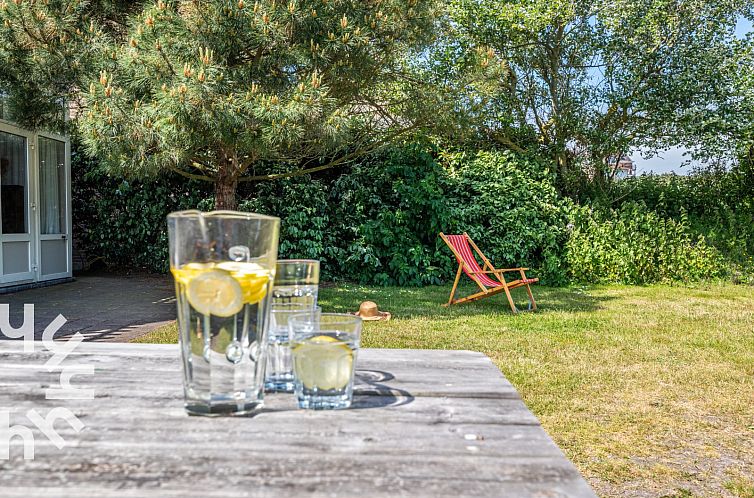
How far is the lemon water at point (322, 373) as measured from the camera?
98cm

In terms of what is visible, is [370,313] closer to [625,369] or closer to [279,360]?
[625,369]

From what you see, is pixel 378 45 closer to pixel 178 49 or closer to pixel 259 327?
pixel 178 49

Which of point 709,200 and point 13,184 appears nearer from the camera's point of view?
point 13,184

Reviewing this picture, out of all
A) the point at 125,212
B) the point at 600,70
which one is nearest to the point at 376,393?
the point at 125,212

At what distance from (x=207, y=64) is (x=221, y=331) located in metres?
4.37

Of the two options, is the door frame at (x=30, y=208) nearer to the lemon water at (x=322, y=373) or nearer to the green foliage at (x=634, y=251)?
the green foliage at (x=634, y=251)

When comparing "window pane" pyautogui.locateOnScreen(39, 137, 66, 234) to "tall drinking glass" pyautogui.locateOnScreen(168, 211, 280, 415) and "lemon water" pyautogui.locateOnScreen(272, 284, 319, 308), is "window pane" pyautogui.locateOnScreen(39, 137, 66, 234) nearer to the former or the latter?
"lemon water" pyautogui.locateOnScreen(272, 284, 319, 308)

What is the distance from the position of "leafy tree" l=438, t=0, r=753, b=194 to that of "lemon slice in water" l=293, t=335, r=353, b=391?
8083 millimetres

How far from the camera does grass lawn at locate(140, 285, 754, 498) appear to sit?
2.60m

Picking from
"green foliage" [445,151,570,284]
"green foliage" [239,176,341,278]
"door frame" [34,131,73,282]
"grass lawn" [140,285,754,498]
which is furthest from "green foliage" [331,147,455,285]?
"door frame" [34,131,73,282]

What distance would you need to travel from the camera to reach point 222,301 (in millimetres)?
905

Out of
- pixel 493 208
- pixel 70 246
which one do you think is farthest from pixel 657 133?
pixel 70 246

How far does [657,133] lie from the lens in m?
9.59

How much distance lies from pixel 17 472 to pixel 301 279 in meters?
0.59
